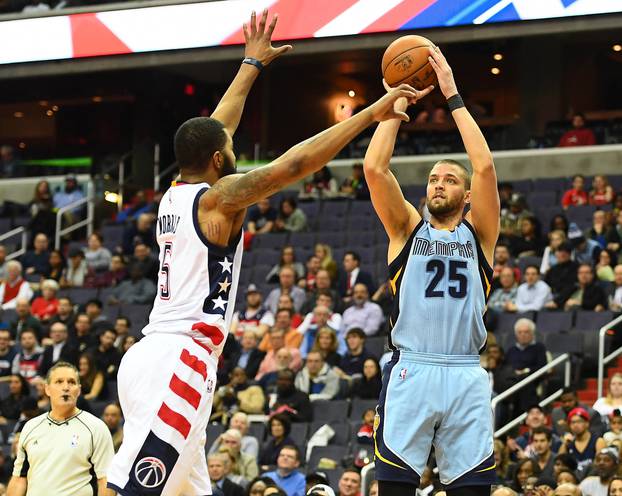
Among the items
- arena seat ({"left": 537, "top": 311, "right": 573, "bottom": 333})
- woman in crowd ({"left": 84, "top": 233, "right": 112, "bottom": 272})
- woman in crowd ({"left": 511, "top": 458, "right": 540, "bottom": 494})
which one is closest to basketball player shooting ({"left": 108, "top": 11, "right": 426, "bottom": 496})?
woman in crowd ({"left": 511, "top": 458, "right": 540, "bottom": 494})

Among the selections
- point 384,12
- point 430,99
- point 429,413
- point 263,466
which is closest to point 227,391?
point 263,466

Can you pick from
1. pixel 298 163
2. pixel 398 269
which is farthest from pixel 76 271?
pixel 298 163

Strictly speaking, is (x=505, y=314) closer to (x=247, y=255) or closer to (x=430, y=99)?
(x=247, y=255)

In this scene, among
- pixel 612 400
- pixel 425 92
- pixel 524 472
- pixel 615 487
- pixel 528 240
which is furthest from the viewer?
pixel 528 240

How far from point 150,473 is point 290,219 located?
1391 cm

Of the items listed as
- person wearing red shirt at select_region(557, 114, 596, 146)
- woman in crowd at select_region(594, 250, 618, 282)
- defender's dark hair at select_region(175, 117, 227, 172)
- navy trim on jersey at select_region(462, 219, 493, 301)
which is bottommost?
woman in crowd at select_region(594, 250, 618, 282)

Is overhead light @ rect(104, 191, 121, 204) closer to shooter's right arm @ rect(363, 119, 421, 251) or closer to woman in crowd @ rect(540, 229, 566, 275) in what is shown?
woman in crowd @ rect(540, 229, 566, 275)

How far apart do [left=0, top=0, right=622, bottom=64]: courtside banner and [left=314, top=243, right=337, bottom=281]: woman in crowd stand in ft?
13.3

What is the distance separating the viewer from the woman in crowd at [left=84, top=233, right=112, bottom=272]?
19.4 meters

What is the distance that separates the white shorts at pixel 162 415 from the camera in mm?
5277

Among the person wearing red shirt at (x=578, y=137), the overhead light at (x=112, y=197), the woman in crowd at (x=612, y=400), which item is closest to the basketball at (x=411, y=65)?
the woman in crowd at (x=612, y=400)

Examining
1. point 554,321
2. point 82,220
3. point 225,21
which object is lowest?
point 554,321

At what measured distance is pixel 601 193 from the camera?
56.4 ft

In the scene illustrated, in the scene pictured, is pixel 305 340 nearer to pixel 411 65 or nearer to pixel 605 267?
pixel 605 267
